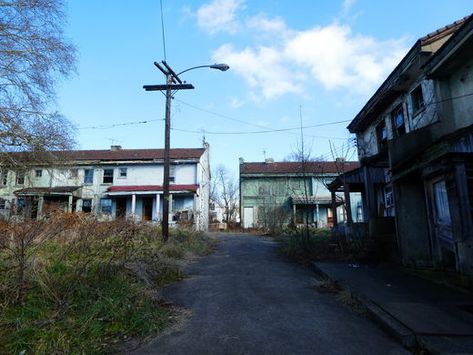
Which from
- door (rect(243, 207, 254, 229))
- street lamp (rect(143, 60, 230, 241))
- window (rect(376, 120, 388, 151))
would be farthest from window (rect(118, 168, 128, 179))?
window (rect(376, 120, 388, 151))

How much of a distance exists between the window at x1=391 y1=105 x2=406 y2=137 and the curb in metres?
9.14

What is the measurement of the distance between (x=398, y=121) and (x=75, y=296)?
13.2m

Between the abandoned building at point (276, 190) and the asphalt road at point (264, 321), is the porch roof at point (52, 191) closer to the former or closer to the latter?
the abandoned building at point (276, 190)

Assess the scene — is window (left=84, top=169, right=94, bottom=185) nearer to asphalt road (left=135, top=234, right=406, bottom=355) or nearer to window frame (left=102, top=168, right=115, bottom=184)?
window frame (left=102, top=168, right=115, bottom=184)

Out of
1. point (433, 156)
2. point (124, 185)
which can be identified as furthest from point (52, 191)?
point (433, 156)

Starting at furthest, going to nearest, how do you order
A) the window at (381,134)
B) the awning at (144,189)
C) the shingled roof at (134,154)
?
the shingled roof at (134,154) → the awning at (144,189) → the window at (381,134)

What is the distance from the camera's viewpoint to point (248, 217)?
124 feet

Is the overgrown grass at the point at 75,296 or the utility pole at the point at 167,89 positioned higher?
the utility pole at the point at 167,89

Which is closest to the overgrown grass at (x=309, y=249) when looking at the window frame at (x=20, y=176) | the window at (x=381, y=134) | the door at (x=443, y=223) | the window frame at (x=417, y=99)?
the door at (x=443, y=223)

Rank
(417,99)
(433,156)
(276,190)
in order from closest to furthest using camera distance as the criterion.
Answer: (433,156) < (417,99) < (276,190)

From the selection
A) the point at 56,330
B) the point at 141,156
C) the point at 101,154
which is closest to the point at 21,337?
the point at 56,330

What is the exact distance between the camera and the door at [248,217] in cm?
3744

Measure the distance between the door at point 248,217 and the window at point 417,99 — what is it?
83.4 feet

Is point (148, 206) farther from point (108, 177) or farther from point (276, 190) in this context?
point (276, 190)
